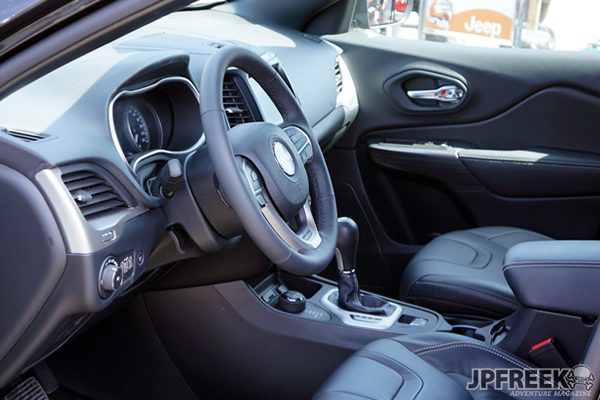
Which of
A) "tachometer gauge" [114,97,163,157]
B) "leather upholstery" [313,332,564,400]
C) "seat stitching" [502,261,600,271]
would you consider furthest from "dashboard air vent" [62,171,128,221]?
"seat stitching" [502,261,600,271]

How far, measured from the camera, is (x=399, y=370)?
1.19 meters

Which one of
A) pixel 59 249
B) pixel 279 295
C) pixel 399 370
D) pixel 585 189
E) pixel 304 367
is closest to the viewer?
pixel 59 249

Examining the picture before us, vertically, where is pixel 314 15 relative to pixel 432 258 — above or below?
above

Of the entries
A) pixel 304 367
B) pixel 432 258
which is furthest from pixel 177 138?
pixel 432 258

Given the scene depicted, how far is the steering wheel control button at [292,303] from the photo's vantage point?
1635 millimetres

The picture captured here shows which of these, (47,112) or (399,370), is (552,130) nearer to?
Result: (399,370)

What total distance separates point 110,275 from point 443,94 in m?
1.68

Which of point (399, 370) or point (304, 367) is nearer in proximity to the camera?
point (399, 370)

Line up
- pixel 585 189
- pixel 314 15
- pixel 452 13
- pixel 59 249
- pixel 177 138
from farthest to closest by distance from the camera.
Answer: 1. pixel 452 13
2. pixel 314 15
3. pixel 585 189
4. pixel 177 138
5. pixel 59 249

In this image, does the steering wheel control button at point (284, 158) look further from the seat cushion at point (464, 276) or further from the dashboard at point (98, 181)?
the seat cushion at point (464, 276)

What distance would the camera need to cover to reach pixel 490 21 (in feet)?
9.70

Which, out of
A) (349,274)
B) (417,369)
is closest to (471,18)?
(349,274)

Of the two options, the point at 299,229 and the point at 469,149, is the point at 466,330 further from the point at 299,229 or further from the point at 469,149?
the point at 469,149

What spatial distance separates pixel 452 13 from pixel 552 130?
1.17 meters
